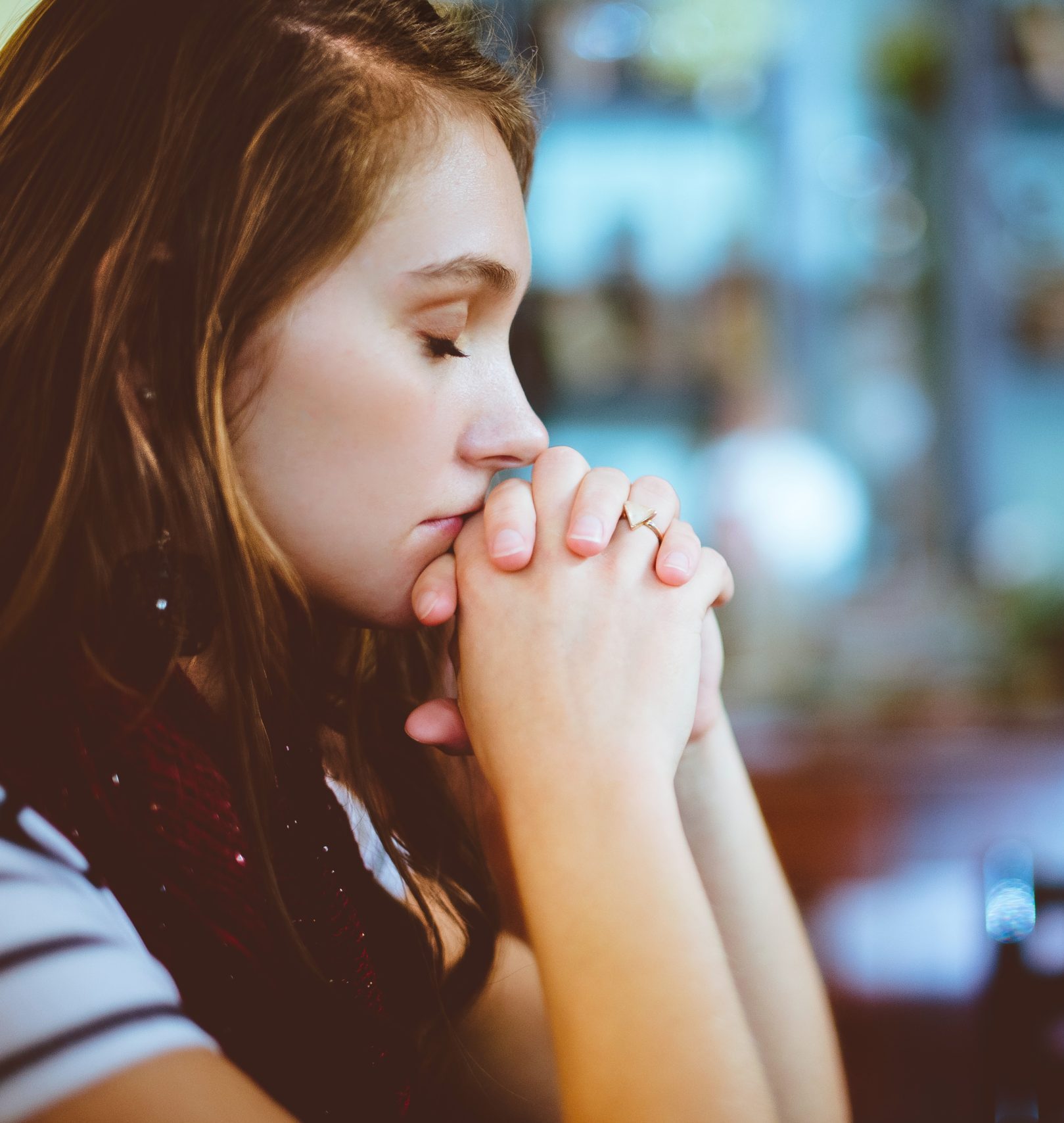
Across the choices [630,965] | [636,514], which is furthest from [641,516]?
[630,965]

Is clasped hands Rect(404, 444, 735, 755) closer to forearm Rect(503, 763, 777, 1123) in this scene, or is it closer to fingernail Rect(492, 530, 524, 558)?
fingernail Rect(492, 530, 524, 558)

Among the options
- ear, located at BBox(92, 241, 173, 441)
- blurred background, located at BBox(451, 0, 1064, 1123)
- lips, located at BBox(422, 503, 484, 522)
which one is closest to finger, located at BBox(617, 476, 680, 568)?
lips, located at BBox(422, 503, 484, 522)

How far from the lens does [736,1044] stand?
53 cm

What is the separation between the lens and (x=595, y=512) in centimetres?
70

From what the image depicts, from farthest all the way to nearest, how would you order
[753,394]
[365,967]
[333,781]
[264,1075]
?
[753,394]
[333,781]
[365,967]
[264,1075]

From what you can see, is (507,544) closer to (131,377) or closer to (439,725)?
(439,725)

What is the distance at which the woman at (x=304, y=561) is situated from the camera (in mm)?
566

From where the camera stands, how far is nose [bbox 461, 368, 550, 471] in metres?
0.71

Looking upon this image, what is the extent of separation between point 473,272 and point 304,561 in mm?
222

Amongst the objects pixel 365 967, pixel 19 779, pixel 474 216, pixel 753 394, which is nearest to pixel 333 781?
pixel 365 967

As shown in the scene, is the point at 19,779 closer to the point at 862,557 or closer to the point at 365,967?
the point at 365,967

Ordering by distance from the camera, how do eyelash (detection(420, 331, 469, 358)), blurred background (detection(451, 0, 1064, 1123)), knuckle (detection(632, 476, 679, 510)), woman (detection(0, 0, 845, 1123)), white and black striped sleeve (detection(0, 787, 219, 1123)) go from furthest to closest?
blurred background (detection(451, 0, 1064, 1123))
knuckle (detection(632, 476, 679, 510))
eyelash (detection(420, 331, 469, 358))
woman (detection(0, 0, 845, 1123))
white and black striped sleeve (detection(0, 787, 219, 1123))

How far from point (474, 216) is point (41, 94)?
288mm

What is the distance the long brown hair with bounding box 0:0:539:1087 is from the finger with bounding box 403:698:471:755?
0.11 meters
